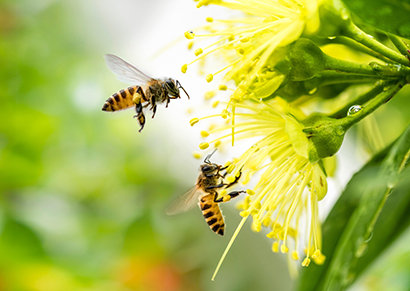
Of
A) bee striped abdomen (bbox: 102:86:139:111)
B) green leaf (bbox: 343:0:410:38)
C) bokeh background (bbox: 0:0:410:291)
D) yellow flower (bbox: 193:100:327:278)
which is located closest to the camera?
green leaf (bbox: 343:0:410:38)

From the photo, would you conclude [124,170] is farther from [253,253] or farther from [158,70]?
[253,253]

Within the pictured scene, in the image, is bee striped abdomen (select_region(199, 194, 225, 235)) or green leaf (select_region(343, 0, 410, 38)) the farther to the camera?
bee striped abdomen (select_region(199, 194, 225, 235))

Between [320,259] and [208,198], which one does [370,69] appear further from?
[208,198]

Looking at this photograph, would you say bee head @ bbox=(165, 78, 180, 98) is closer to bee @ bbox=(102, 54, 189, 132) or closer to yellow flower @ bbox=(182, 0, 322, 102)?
bee @ bbox=(102, 54, 189, 132)

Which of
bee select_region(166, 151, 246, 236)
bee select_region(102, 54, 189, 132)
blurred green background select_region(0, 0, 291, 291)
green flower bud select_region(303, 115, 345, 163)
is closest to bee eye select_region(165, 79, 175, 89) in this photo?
bee select_region(102, 54, 189, 132)

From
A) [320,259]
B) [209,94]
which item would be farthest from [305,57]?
[320,259]

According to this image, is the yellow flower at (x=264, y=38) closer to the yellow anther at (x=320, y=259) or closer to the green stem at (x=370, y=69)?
the green stem at (x=370, y=69)
